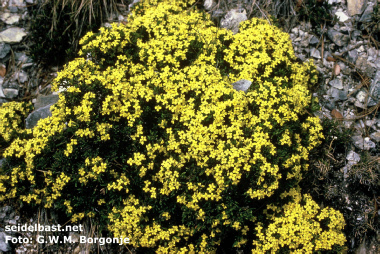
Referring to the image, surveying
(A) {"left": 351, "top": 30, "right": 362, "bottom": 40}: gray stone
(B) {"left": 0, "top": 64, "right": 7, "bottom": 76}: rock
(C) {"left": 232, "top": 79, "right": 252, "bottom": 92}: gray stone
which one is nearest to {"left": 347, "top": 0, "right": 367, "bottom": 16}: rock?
(A) {"left": 351, "top": 30, "right": 362, "bottom": 40}: gray stone

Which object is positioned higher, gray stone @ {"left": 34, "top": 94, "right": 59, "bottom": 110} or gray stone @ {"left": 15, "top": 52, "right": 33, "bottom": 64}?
gray stone @ {"left": 15, "top": 52, "right": 33, "bottom": 64}

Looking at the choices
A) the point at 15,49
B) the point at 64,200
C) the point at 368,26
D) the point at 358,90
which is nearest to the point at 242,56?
the point at 358,90

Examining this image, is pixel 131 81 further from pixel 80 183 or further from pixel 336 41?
pixel 336 41

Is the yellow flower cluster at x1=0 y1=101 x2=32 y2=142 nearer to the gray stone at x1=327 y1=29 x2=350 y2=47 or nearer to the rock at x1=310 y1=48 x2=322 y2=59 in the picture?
the rock at x1=310 y1=48 x2=322 y2=59

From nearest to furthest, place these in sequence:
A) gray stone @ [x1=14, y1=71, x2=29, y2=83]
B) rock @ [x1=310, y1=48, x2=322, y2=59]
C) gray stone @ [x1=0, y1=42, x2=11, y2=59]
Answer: rock @ [x1=310, y1=48, x2=322, y2=59] → gray stone @ [x1=14, y1=71, x2=29, y2=83] → gray stone @ [x1=0, y1=42, x2=11, y2=59]

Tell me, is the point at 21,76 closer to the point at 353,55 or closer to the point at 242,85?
the point at 242,85

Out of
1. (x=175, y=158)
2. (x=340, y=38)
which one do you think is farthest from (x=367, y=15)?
(x=175, y=158)
